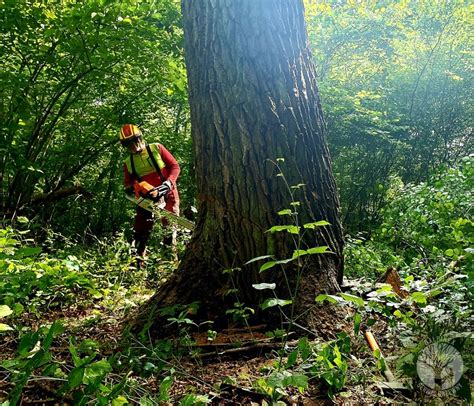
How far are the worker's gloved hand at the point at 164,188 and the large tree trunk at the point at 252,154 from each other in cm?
220

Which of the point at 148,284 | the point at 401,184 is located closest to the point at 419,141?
the point at 401,184

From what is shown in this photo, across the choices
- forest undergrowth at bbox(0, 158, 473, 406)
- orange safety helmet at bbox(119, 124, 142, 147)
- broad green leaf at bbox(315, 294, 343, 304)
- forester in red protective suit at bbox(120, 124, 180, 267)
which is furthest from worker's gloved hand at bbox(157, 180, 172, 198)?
broad green leaf at bbox(315, 294, 343, 304)

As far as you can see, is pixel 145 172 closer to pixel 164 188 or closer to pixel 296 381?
pixel 164 188

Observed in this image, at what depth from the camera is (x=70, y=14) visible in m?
4.01

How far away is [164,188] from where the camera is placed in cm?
452

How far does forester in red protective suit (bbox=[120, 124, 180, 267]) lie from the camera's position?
15.2 feet

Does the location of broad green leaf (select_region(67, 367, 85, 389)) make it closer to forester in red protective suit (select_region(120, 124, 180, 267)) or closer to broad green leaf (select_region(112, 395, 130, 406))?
broad green leaf (select_region(112, 395, 130, 406))

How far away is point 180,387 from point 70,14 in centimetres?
377

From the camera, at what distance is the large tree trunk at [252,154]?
7.30 ft

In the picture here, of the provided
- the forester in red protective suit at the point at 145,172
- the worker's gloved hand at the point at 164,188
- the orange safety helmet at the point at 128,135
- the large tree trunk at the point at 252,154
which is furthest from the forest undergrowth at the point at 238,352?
the orange safety helmet at the point at 128,135

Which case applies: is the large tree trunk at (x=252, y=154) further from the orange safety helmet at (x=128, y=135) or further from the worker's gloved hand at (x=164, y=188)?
the orange safety helmet at (x=128, y=135)

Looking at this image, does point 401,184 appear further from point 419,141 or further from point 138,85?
point 138,85

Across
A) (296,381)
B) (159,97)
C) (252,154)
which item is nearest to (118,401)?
(296,381)

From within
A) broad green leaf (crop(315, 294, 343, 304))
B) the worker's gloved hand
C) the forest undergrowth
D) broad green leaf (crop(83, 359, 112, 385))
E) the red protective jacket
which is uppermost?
the red protective jacket
